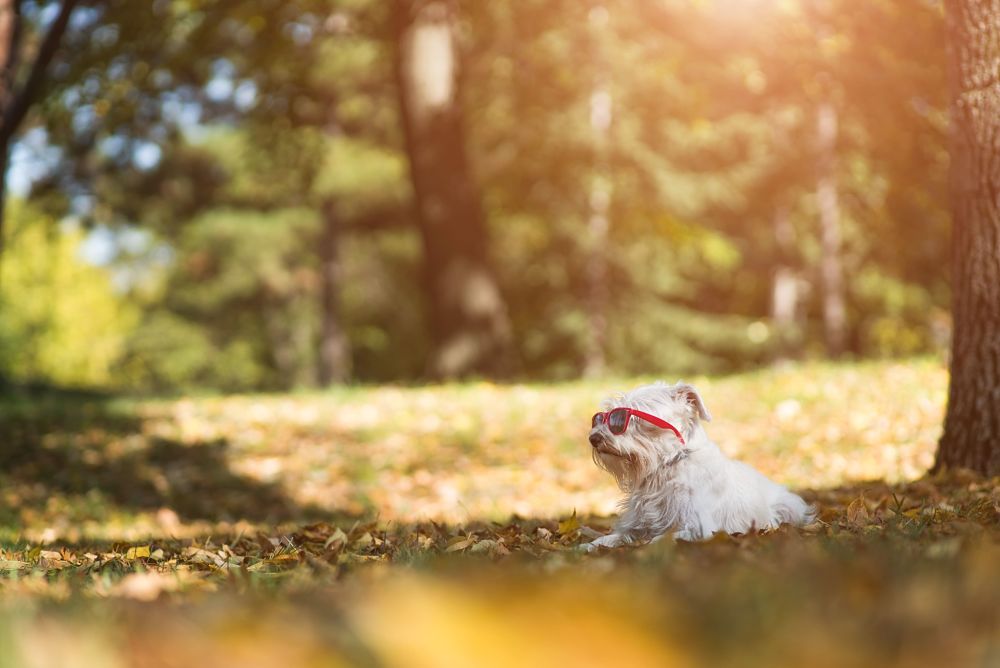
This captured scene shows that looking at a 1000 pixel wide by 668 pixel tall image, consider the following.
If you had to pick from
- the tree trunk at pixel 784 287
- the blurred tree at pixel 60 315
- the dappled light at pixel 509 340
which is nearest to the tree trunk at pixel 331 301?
the dappled light at pixel 509 340

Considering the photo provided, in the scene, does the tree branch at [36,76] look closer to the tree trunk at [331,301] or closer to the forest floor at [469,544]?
the forest floor at [469,544]

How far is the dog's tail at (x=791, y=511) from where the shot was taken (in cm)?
496

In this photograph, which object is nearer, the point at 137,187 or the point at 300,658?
the point at 300,658

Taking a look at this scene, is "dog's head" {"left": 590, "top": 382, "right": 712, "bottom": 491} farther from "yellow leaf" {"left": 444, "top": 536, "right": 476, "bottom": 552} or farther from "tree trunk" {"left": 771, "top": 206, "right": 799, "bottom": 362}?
"tree trunk" {"left": 771, "top": 206, "right": 799, "bottom": 362}

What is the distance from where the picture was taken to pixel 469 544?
15.5 ft

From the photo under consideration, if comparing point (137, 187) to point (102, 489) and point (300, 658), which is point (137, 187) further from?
point (300, 658)

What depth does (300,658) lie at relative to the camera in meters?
2.30

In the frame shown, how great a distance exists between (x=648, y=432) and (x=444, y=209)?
1059 centimetres

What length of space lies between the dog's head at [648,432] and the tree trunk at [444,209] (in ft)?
32.6

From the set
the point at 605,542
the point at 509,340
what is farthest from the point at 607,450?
A: the point at 509,340

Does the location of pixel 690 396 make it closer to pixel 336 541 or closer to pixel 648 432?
pixel 648 432

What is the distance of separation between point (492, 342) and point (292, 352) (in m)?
24.1

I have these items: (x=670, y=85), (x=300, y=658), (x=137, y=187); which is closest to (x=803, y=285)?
(x=670, y=85)

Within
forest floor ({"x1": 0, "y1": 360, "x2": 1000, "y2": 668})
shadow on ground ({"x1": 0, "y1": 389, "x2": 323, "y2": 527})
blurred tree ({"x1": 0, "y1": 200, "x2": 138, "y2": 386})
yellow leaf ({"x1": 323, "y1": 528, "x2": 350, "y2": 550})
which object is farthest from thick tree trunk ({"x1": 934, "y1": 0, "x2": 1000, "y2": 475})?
blurred tree ({"x1": 0, "y1": 200, "x2": 138, "y2": 386})
